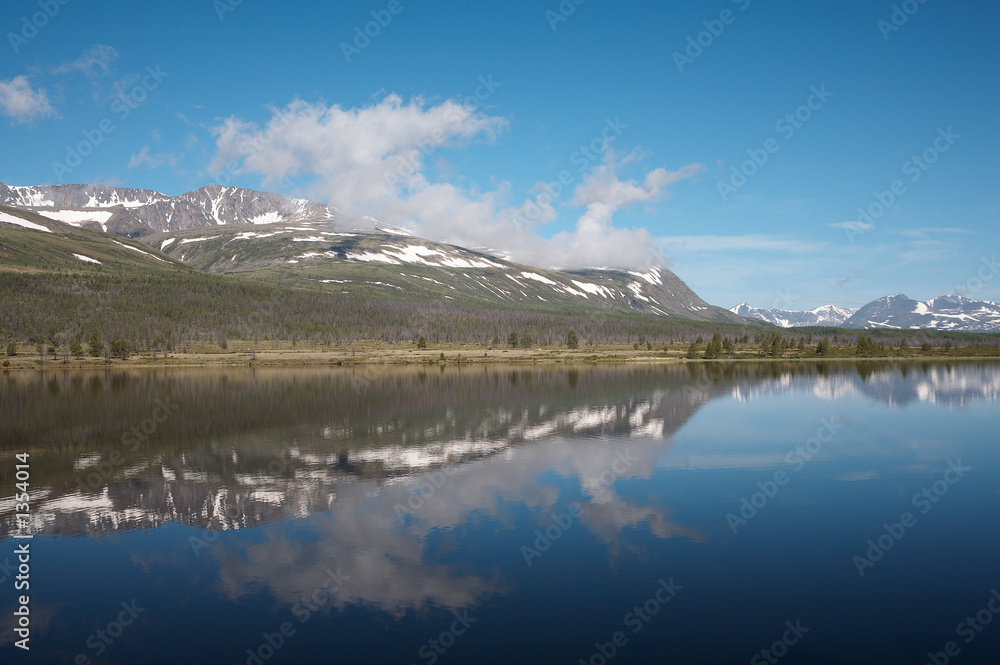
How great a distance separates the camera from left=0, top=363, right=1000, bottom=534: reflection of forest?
26500 mm

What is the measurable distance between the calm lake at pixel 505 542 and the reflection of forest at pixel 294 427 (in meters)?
0.31

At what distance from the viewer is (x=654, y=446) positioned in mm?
37625

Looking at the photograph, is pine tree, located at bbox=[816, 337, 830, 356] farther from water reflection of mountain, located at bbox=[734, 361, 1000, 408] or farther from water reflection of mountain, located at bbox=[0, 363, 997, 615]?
water reflection of mountain, located at bbox=[0, 363, 997, 615]

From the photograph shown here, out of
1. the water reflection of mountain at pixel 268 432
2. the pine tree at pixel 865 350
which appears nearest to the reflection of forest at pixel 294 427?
the water reflection of mountain at pixel 268 432

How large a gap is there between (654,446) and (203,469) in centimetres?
2567

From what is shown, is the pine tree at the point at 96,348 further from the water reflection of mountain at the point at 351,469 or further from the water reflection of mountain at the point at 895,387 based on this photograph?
the water reflection of mountain at the point at 895,387

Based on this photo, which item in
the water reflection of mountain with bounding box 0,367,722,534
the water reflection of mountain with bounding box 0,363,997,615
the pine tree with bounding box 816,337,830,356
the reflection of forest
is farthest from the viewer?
the pine tree with bounding box 816,337,830,356

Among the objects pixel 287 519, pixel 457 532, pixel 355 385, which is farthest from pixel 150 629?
pixel 355 385

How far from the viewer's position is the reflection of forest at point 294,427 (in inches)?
1043

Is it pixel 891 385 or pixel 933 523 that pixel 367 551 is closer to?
pixel 933 523

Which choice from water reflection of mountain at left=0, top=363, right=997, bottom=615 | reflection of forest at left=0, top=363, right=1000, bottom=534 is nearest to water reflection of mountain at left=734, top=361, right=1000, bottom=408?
reflection of forest at left=0, top=363, right=1000, bottom=534

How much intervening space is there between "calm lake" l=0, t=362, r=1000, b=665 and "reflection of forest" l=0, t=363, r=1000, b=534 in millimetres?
313

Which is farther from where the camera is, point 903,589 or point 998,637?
point 903,589

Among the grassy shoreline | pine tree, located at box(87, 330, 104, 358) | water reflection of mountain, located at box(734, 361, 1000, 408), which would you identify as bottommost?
water reflection of mountain, located at box(734, 361, 1000, 408)
